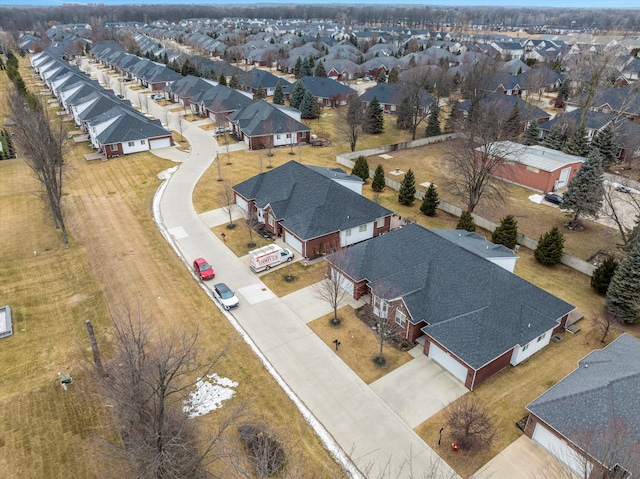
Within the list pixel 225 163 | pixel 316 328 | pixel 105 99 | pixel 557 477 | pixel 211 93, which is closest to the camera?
pixel 557 477

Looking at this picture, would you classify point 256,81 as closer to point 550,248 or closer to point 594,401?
point 550,248

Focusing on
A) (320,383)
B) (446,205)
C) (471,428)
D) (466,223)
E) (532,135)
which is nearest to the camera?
(471,428)

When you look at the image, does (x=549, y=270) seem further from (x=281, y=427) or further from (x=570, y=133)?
(x=570, y=133)

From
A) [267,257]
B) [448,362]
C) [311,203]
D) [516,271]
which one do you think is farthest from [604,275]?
[267,257]

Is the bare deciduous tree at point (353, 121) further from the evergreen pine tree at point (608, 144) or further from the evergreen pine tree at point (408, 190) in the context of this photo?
the evergreen pine tree at point (608, 144)

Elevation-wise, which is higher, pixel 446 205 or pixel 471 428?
pixel 471 428

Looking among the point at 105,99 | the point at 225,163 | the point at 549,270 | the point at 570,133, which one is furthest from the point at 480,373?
the point at 105,99
